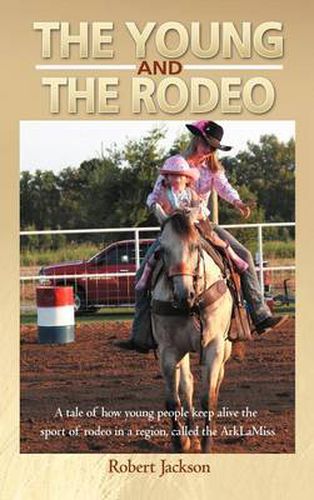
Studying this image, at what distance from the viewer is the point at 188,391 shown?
23.0m

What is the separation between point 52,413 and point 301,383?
130cm

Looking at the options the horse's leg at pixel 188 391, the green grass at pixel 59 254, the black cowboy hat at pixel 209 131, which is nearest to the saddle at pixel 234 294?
the horse's leg at pixel 188 391

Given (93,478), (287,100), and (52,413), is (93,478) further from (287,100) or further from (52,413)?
(287,100)

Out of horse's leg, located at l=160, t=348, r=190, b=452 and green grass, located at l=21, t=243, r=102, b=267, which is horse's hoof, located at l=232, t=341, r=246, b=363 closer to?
horse's leg, located at l=160, t=348, r=190, b=452

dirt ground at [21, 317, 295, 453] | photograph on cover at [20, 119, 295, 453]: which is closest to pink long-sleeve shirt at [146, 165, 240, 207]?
photograph on cover at [20, 119, 295, 453]

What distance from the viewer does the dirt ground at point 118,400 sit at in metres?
23.0

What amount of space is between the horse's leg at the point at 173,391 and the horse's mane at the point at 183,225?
643 mm

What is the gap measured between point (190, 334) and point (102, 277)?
54 cm

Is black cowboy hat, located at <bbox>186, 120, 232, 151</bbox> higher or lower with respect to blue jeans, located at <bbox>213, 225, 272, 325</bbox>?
higher

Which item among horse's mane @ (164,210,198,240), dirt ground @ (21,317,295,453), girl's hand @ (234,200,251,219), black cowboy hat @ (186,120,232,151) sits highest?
black cowboy hat @ (186,120,232,151)

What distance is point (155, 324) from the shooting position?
2303 centimetres

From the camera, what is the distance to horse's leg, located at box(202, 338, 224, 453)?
2300 cm

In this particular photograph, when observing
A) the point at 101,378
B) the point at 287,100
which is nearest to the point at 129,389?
the point at 101,378

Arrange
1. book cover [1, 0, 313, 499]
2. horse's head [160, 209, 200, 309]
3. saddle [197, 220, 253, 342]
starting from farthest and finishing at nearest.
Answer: saddle [197, 220, 253, 342]
book cover [1, 0, 313, 499]
horse's head [160, 209, 200, 309]
